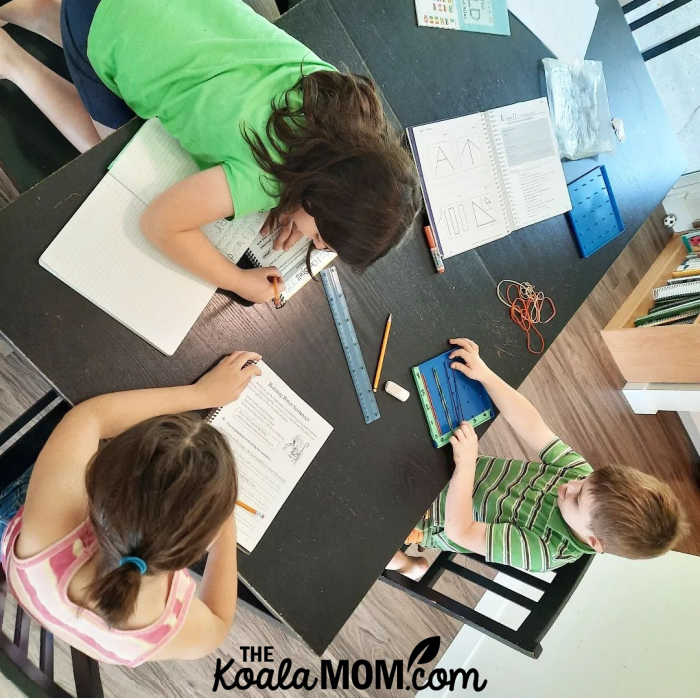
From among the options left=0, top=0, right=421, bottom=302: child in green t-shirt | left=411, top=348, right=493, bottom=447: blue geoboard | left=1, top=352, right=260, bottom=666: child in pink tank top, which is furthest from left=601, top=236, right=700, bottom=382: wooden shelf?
left=1, top=352, right=260, bottom=666: child in pink tank top

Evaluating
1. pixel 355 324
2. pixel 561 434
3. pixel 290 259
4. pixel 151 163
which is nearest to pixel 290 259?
pixel 290 259

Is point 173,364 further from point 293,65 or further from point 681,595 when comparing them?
point 681,595

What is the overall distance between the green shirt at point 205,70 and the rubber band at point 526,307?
0.63 m

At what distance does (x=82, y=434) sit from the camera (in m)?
0.78

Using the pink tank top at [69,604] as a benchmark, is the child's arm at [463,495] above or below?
below

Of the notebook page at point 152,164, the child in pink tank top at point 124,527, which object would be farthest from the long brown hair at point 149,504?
the notebook page at point 152,164

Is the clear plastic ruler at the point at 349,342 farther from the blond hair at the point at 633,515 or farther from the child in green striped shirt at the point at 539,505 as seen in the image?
the blond hair at the point at 633,515

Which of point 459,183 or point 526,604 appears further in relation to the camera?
point 459,183

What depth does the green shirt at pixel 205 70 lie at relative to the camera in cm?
82

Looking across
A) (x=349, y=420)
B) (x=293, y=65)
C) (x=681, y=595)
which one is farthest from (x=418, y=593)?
(x=293, y=65)

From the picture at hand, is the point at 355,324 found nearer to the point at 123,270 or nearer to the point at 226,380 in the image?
the point at 226,380

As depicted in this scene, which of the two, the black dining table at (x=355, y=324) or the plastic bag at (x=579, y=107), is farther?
the plastic bag at (x=579, y=107)

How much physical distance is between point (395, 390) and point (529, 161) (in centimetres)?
65

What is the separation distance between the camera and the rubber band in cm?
127
